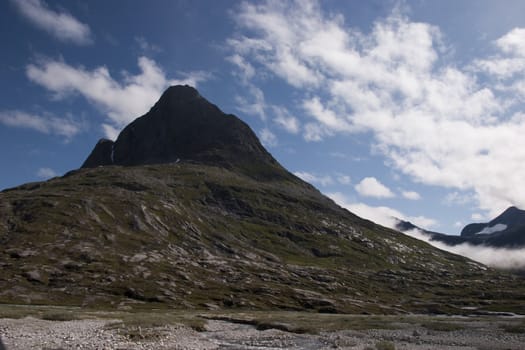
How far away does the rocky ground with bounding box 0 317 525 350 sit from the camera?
143ft

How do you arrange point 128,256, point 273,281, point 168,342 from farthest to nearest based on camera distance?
point 273,281 → point 128,256 → point 168,342

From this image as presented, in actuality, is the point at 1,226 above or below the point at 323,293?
above

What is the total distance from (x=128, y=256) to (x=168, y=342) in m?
147

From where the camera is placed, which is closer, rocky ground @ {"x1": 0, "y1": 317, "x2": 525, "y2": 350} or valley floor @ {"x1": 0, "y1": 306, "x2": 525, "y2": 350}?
rocky ground @ {"x1": 0, "y1": 317, "x2": 525, "y2": 350}

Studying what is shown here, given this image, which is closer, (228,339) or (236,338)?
(228,339)

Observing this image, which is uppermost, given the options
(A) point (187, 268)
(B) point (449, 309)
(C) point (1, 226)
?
(C) point (1, 226)

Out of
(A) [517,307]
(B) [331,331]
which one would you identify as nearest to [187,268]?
(B) [331,331]

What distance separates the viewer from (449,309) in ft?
610

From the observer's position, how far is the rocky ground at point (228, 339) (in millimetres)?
43562

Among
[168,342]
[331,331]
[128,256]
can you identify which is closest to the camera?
[168,342]

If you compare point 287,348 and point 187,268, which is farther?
point 187,268

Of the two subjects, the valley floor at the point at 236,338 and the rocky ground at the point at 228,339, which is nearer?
the rocky ground at the point at 228,339

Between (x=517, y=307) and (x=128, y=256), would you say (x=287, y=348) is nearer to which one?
(x=128, y=256)

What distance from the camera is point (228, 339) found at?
57344 mm
